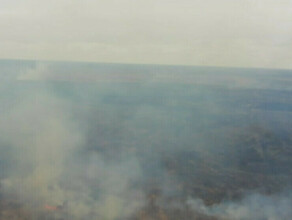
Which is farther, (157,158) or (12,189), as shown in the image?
(157,158)

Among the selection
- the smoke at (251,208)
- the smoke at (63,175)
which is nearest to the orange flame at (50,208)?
the smoke at (63,175)

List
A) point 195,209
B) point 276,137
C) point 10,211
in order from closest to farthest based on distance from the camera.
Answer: point 10,211
point 195,209
point 276,137

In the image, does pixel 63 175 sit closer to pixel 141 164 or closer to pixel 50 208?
pixel 50 208

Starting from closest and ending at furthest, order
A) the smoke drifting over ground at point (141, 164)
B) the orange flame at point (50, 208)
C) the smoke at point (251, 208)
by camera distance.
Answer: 1. the orange flame at point (50, 208)
2. the smoke at point (251, 208)
3. the smoke drifting over ground at point (141, 164)

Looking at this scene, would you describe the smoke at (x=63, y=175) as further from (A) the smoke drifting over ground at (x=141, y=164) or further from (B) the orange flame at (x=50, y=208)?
(B) the orange flame at (x=50, y=208)

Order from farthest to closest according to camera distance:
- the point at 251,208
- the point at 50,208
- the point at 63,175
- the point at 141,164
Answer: the point at 141,164, the point at 63,175, the point at 251,208, the point at 50,208

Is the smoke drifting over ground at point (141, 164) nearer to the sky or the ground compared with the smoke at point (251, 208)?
nearer to the sky

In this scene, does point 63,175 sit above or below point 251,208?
above

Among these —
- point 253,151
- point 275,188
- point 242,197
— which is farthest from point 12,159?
point 253,151

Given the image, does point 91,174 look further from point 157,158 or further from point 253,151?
point 253,151

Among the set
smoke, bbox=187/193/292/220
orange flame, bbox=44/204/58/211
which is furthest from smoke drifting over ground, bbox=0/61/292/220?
orange flame, bbox=44/204/58/211

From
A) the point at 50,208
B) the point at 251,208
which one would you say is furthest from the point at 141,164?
the point at 50,208
